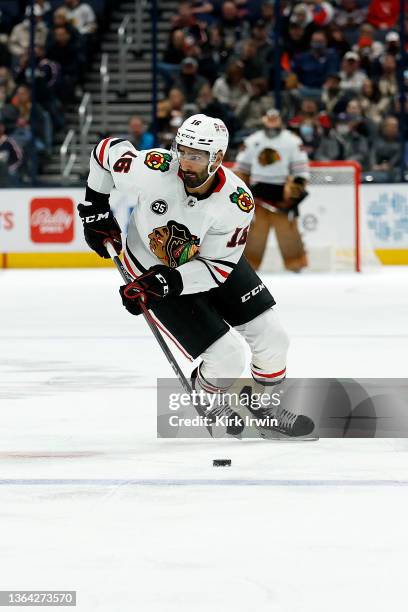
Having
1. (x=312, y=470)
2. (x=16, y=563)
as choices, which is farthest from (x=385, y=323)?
(x=16, y=563)

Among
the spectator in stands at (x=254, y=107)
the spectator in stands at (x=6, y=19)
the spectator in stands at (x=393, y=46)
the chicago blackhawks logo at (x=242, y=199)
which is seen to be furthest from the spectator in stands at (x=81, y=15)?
the chicago blackhawks logo at (x=242, y=199)

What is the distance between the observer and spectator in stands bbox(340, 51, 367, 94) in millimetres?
14156

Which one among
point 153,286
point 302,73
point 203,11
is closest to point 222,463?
point 153,286

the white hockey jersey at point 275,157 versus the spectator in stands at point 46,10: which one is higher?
the spectator in stands at point 46,10

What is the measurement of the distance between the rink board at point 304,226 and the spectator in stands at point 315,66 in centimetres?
160

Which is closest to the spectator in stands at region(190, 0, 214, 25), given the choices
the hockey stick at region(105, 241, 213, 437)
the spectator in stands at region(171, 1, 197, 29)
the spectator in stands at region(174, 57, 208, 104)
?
the spectator in stands at region(171, 1, 197, 29)

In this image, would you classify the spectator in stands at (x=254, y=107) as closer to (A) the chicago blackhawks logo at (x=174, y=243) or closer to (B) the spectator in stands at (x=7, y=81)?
(B) the spectator in stands at (x=7, y=81)

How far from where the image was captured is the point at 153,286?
4.76m

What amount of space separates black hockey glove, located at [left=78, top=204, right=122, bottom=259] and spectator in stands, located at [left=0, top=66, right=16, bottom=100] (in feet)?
31.3

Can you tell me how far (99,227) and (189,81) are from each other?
9401 millimetres

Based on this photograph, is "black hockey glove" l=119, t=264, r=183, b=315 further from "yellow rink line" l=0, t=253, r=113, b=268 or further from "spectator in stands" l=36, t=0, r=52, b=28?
"spectator in stands" l=36, t=0, r=52, b=28

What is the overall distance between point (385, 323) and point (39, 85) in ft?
22.2

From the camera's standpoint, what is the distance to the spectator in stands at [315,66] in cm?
1443

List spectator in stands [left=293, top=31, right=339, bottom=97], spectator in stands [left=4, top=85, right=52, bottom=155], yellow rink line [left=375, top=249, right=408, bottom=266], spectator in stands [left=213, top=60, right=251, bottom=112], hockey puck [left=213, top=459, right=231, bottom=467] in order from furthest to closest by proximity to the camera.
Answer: spectator in stands [left=293, top=31, right=339, bottom=97] → spectator in stands [left=213, top=60, right=251, bottom=112] → spectator in stands [left=4, top=85, right=52, bottom=155] → yellow rink line [left=375, top=249, right=408, bottom=266] → hockey puck [left=213, top=459, right=231, bottom=467]
